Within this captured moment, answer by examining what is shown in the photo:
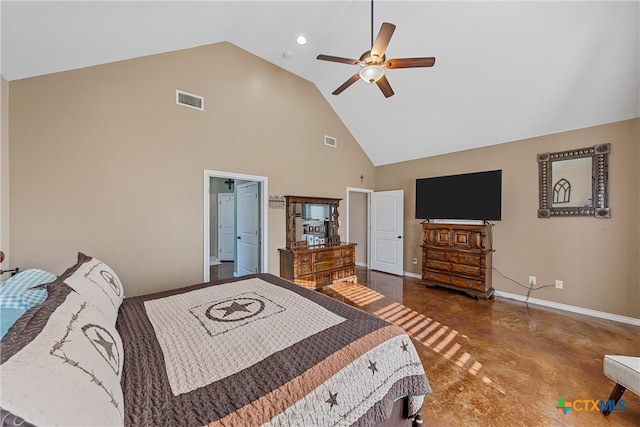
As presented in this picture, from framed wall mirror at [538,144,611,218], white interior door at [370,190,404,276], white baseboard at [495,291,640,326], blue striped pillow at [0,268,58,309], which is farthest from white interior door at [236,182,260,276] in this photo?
framed wall mirror at [538,144,611,218]

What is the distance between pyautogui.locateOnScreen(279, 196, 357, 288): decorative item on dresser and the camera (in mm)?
3982

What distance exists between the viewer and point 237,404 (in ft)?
2.87

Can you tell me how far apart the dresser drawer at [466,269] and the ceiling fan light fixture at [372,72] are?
3.31 meters

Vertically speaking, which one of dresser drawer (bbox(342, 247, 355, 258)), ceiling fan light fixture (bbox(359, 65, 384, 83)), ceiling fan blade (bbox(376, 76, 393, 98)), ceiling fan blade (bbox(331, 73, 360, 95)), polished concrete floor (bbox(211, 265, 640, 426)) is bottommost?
Result: polished concrete floor (bbox(211, 265, 640, 426))

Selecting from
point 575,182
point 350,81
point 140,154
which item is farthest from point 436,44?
point 140,154

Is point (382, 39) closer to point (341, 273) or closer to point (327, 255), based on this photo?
point (327, 255)

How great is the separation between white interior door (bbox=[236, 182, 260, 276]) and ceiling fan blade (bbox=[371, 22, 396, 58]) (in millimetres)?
2720

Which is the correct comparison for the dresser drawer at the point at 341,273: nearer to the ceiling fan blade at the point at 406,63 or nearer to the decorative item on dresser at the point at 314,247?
the decorative item on dresser at the point at 314,247

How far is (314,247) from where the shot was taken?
4.29 metres

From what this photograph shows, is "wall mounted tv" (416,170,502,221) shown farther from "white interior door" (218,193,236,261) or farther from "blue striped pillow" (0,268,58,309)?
"blue striped pillow" (0,268,58,309)

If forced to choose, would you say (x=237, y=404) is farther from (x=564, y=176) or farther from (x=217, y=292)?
(x=564, y=176)

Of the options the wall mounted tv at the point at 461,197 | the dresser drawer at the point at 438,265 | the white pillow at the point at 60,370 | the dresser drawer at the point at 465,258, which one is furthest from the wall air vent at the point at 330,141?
the white pillow at the point at 60,370

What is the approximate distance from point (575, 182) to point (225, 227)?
7.02 metres

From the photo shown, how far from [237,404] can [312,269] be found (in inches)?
126
